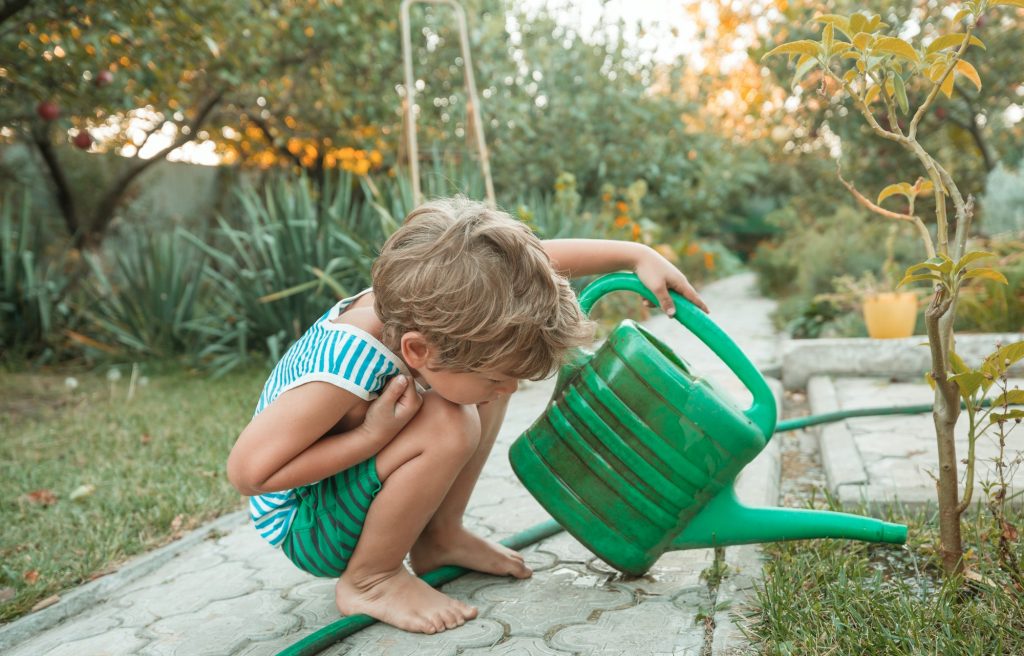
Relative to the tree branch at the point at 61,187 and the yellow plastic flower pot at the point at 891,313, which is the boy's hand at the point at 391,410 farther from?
the tree branch at the point at 61,187

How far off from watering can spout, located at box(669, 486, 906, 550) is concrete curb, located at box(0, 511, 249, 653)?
1272 millimetres

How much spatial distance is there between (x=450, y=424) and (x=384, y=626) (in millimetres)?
432

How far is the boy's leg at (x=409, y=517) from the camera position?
5.12 ft

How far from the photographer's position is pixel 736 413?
1.50 m

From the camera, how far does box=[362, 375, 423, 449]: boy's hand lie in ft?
4.96

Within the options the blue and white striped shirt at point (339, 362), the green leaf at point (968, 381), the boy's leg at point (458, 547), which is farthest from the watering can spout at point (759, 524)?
the blue and white striped shirt at point (339, 362)

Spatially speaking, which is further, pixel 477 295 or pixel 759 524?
pixel 759 524

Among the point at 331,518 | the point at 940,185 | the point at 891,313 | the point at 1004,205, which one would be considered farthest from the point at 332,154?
the point at 940,185

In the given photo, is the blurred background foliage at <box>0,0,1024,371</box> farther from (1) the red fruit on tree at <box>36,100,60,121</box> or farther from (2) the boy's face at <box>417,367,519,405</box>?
(2) the boy's face at <box>417,367,519,405</box>

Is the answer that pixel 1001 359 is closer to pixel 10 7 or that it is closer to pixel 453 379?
pixel 453 379

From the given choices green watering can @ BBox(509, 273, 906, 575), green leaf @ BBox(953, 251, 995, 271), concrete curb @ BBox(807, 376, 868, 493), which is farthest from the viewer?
concrete curb @ BBox(807, 376, 868, 493)

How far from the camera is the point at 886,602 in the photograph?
148 cm

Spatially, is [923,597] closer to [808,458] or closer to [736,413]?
[736,413]

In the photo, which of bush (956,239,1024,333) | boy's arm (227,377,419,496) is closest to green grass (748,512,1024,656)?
boy's arm (227,377,419,496)
